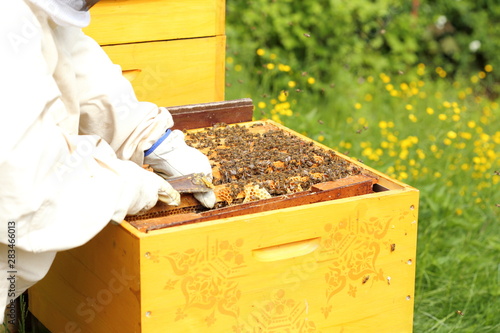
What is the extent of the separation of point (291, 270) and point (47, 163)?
2.14 feet

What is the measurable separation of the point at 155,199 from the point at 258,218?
24 cm

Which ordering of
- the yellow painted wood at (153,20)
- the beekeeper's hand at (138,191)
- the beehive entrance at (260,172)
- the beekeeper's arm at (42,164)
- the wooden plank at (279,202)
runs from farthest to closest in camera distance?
the yellow painted wood at (153,20), the beehive entrance at (260,172), the wooden plank at (279,202), the beekeeper's hand at (138,191), the beekeeper's arm at (42,164)

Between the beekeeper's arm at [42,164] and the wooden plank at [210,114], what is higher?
the beekeeper's arm at [42,164]

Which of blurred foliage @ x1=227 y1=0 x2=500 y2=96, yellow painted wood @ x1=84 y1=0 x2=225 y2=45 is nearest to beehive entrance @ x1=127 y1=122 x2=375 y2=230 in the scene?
yellow painted wood @ x1=84 y1=0 x2=225 y2=45

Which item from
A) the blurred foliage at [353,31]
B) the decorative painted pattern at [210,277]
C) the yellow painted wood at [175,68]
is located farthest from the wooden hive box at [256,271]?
the blurred foliage at [353,31]

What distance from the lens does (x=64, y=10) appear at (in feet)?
5.14

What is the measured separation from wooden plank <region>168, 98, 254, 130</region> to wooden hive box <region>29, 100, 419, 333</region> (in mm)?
649

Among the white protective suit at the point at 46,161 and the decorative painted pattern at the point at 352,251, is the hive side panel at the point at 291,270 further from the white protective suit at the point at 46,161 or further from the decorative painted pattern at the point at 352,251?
the white protective suit at the point at 46,161

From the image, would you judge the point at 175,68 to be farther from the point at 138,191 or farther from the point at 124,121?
the point at 138,191

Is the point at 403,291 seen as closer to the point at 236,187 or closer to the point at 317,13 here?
the point at 236,187

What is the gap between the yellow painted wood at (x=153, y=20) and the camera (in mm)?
2590

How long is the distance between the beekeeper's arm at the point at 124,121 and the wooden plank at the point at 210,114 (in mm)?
427

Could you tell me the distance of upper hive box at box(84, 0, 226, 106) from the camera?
263cm

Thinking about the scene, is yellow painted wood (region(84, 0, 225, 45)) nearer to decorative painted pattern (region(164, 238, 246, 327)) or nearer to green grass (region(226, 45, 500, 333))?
green grass (region(226, 45, 500, 333))
